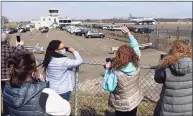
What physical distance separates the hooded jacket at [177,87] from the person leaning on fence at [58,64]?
118 centimetres

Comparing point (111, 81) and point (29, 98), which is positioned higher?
point (29, 98)

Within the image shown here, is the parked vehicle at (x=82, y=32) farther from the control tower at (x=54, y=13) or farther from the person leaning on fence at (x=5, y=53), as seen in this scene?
the control tower at (x=54, y=13)

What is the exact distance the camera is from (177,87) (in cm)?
322

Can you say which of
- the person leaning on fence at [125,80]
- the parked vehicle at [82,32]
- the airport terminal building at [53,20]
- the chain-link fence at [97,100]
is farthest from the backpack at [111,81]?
the airport terminal building at [53,20]

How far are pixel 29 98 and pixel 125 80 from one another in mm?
1428

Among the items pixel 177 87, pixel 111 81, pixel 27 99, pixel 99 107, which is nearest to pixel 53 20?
pixel 99 107

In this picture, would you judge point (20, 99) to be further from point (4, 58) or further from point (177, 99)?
point (4, 58)

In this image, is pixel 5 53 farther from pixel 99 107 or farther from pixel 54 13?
pixel 54 13

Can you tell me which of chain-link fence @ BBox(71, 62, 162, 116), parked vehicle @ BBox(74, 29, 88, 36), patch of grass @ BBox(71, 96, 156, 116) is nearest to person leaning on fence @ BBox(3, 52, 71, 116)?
chain-link fence @ BBox(71, 62, 162, 116)

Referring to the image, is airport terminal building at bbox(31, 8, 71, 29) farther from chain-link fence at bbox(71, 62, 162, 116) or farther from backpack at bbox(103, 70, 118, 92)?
backpack at bbox(103, 70, 118, 92)

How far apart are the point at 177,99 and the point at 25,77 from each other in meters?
1.66

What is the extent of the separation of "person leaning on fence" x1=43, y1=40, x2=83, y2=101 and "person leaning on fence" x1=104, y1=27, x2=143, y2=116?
0.54 meters

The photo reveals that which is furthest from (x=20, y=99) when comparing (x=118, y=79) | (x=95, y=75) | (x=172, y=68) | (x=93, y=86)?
(x=95, y=75)

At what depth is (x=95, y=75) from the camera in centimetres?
1145
